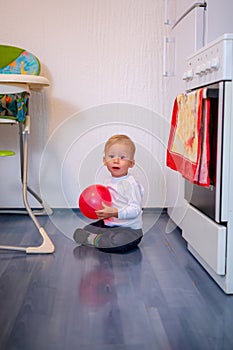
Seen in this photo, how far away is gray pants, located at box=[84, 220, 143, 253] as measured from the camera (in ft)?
6.70

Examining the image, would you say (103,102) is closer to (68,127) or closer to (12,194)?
(68,127)

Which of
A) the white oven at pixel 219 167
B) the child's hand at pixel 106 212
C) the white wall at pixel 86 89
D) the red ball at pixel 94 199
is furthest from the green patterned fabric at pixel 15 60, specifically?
the white oven at pixel 219 167

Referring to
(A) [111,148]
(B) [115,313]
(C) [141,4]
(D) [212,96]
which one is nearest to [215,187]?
(D) [212,96]

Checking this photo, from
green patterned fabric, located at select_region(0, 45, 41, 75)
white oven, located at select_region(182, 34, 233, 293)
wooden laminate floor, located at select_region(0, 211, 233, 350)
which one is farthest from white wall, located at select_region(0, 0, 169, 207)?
white oven, located at select_region(182, 34, 233, 293)

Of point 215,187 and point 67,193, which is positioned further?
point 67,193

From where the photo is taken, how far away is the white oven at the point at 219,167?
1487mm

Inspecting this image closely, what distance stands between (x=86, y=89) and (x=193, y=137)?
52.5 inches

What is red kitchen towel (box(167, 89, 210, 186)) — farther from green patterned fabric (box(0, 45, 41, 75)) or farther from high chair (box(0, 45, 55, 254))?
green patterned fabric (box(0, 45, 41, 75))

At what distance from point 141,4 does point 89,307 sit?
2025 millimetres

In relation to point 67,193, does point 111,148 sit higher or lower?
higher

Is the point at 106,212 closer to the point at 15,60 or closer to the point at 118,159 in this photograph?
the point at 118,159

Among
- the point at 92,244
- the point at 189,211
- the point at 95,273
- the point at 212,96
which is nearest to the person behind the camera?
the point at 212,96

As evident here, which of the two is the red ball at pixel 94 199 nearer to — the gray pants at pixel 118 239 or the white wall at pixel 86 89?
the gray pants at pixel 118 239

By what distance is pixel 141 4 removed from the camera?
279 centimetres
